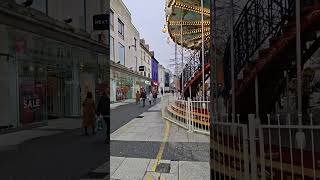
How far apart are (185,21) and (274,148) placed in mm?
14487

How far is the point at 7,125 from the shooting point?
1367mm

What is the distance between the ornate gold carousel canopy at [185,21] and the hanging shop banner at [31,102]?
13883mm

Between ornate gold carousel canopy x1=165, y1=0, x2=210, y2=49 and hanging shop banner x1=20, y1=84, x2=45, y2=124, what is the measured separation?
13.9 m

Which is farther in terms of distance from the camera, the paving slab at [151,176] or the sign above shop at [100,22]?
the paving slab at [151,176]

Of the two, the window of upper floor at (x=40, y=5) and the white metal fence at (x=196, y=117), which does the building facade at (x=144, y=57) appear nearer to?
the white metal fence at (x=196, y=117)

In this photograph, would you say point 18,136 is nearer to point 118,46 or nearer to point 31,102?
point 31,102

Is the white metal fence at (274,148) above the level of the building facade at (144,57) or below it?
below

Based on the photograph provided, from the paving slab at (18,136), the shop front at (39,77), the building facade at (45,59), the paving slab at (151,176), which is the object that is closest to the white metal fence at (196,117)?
the paving slab at (151,176)

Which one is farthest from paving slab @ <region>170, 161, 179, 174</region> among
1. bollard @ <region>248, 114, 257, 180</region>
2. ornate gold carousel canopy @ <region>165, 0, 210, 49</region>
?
ornate gold carousel canopy @ <region>165, 0, 210, 49</region>

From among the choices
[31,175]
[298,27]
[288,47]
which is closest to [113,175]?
[288,47]

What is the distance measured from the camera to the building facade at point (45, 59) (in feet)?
4.39

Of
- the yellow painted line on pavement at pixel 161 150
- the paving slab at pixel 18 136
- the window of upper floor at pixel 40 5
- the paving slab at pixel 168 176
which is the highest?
the window of upper floor at pixel 40 5

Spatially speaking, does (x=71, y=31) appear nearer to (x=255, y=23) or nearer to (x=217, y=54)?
(x=217, y=54)

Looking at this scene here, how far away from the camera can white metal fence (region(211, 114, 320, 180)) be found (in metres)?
3.00
